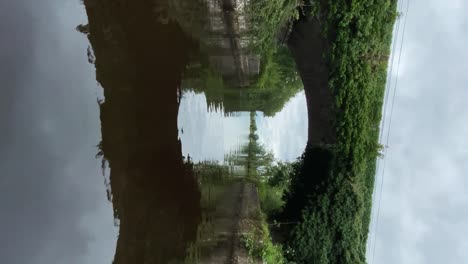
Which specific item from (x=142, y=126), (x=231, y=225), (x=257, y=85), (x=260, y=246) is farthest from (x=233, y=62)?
(x=142, y=126)

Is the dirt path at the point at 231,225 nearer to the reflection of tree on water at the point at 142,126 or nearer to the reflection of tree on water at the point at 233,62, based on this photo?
the reflection of tree on water at the point at 142,126

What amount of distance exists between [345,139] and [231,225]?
3.16 metres

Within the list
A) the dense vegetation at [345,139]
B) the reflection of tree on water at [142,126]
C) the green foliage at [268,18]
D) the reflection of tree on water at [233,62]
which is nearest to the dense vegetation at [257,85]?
the reflection of tree on water at [233,62]

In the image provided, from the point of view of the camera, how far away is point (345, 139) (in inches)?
435

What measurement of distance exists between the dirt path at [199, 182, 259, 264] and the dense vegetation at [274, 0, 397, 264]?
1.23 m

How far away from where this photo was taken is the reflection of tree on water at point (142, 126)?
6.45 m

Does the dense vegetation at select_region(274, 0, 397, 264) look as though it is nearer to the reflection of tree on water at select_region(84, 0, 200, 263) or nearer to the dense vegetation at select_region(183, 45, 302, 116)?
the dense vegetation at select_region(183, 45, 302, 116)

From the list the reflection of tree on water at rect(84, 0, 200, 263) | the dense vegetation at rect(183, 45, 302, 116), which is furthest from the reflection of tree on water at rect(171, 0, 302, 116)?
the reflection of tree on water at rect(84, 0, 200, 263)

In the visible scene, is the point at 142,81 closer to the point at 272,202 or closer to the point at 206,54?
the point at 206,54

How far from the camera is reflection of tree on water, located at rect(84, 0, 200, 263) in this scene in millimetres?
6449

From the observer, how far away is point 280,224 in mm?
11844

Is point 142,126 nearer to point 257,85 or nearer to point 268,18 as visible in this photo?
point 268,18

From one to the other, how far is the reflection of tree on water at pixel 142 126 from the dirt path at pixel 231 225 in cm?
68

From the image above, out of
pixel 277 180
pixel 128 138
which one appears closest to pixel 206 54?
pixel 128 138
